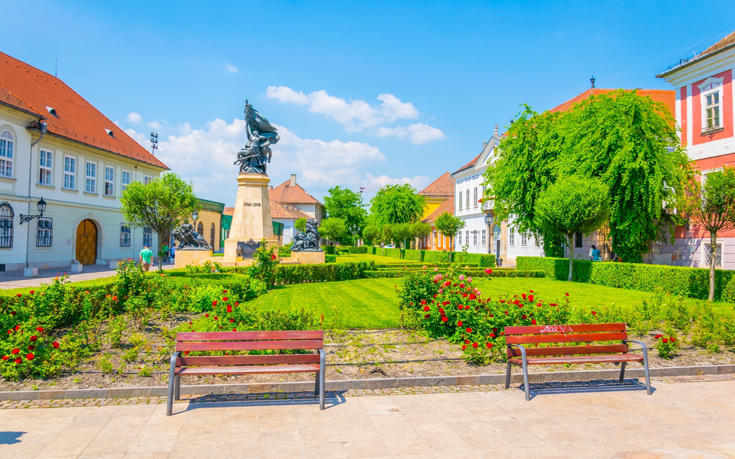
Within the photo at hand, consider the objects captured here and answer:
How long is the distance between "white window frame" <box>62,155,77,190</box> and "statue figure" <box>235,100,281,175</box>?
32.9ft

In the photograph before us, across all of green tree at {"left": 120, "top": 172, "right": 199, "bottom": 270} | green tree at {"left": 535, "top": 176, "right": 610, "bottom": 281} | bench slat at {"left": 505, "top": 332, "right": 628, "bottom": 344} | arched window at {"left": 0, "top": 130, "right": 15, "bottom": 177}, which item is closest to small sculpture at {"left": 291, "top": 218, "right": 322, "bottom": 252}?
green tree at {"left": 120, "top": 172, "right": 199, "bottom": 270}

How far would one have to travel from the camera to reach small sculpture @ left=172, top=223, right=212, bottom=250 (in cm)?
2391

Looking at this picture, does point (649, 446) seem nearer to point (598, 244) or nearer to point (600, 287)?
point (600, 287)

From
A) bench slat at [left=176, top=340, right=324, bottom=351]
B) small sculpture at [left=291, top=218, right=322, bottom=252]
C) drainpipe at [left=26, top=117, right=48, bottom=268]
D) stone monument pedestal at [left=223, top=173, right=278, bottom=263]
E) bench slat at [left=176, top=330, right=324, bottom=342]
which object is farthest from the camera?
small sculpture at [left=291, top=218, right=322, bottom=252]

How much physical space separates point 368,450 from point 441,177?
68671 millimetres

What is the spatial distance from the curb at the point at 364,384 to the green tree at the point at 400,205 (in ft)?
173

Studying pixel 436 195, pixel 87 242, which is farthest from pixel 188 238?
pixel 436 195

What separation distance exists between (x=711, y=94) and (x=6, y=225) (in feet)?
103

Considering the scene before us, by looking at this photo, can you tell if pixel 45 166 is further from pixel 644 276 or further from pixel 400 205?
pixel 400 205

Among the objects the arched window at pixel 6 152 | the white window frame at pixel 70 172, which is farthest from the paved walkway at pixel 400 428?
the white window frame at pixel 70 172

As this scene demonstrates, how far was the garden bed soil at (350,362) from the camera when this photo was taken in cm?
618

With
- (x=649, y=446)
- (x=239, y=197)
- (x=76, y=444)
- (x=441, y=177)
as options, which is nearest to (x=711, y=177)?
(x=649, y=446)

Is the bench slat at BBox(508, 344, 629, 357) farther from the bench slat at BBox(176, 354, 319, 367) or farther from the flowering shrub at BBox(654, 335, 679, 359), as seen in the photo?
the bench slat at BBox(176, 354, 319, 367)

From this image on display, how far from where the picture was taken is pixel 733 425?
16.4 feet
